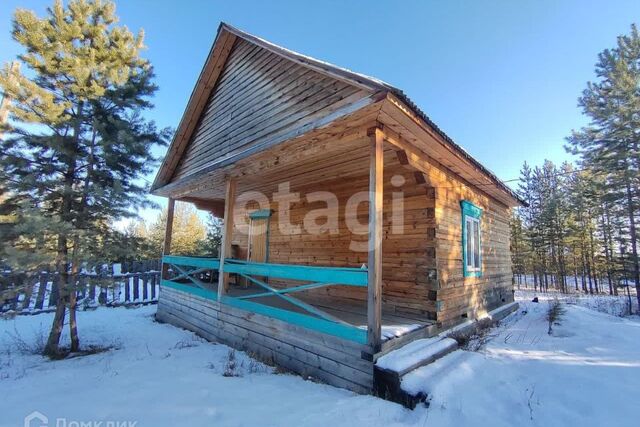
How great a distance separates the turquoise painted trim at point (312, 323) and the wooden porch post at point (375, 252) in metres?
0.16

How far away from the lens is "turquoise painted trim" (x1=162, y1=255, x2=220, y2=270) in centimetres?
650

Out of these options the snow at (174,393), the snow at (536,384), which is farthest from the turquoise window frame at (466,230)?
the snow at (174,393)

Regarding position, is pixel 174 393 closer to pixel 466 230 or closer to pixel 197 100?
pixel 466 230

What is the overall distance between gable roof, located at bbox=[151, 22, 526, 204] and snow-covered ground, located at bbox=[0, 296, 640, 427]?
3280 mm

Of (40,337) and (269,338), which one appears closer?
(269,338)

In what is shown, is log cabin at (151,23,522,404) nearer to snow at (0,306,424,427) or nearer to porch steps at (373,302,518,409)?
porch steps at (373,302,518,409)

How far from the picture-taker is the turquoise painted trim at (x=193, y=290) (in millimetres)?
6615

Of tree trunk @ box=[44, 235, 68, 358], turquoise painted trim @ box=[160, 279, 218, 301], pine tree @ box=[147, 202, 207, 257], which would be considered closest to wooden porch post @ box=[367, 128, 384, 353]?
turquoise painted trim @ box=[160, 279, 218, 301]

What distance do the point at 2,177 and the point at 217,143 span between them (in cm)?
396

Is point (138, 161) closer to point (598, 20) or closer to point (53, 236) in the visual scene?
point (53, 236)

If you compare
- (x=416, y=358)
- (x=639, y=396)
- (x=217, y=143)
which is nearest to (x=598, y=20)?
(x=639, y=396)

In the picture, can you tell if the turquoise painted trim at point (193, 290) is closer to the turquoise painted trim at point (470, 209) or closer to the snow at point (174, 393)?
the snow at point (174, 393)

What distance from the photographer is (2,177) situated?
546cm

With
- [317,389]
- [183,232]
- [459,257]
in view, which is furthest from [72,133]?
[183,232]
